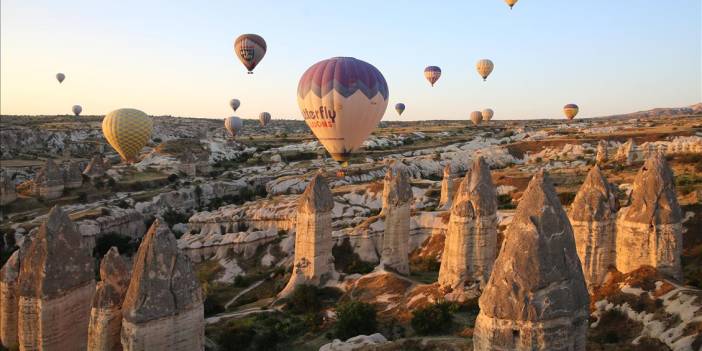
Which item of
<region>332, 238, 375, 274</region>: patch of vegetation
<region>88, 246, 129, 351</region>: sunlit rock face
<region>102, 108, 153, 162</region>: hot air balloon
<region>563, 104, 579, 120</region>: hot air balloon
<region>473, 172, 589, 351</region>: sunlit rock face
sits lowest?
<region>332, 238, 375, 274</region>: patch of vegetation

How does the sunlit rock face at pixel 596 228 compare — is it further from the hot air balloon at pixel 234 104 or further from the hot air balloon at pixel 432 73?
the hot air balloon at pixel 234 104

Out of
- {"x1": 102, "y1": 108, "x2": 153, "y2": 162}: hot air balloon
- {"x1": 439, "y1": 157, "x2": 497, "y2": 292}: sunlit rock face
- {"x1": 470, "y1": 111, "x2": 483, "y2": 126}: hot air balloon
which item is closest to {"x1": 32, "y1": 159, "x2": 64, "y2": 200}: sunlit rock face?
{"x1": 102, "y1": 108, "x2": 153, "y2": 162}: hot air balloon

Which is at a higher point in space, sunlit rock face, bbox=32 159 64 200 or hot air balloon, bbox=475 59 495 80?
hot air balloon, bbox=475 59 495 80

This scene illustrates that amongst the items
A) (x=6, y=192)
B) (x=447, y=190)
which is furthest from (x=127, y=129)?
(x=447, y=190)

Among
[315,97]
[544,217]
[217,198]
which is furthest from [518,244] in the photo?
[217,198]

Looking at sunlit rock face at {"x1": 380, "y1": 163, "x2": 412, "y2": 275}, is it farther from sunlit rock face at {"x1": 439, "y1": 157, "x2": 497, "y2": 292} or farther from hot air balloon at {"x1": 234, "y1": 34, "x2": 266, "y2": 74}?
hot air balloon at {"x1": 234, "y1": 34, "x2": 266, "y2": 74}

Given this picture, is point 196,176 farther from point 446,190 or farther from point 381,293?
point 381,293
